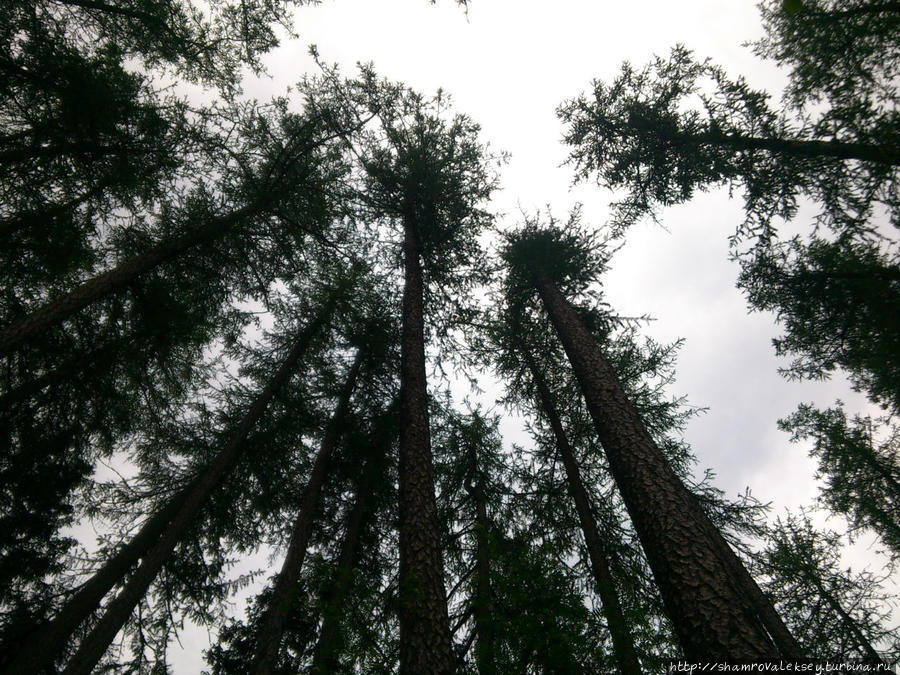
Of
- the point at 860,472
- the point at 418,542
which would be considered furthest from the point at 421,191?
the point at 860,472

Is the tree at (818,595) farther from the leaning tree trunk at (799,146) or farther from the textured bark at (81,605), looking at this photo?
the textured bark at (81,605)

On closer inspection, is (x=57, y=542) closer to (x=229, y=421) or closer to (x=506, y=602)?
(x=229, y=421)

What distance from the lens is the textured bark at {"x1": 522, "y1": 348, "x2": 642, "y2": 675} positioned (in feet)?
10.0

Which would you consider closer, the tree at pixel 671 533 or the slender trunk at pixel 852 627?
the tree at pixel 671 533

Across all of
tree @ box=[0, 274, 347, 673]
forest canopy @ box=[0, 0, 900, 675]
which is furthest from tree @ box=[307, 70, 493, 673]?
tree @ box=[0, 274, 347, 673]

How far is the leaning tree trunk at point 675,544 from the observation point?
10.6ft

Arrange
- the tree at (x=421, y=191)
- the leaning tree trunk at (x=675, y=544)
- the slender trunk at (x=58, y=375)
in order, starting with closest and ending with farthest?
the leaning tree trunk at (x=675, y=544)
the slender trunk at (x=58, y=375)
the tree at (x=421, y=191)

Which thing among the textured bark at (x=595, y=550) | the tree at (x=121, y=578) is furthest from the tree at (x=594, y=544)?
the tree at (x=121, y=578)

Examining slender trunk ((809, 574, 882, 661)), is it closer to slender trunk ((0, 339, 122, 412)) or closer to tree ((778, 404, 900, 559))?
tree ((778, 404, 900, 559))

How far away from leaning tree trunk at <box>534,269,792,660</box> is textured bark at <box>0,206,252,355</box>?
7.30 metres

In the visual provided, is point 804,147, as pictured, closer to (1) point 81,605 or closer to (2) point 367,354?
(2) point 367,354

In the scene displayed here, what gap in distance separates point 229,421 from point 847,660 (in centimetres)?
1275

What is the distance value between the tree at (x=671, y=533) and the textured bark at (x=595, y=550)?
59cm

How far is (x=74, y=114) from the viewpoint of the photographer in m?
5.91
